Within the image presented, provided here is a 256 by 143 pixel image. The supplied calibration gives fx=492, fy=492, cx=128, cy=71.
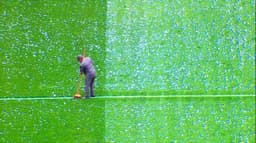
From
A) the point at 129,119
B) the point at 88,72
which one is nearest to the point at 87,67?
the point at 88,72

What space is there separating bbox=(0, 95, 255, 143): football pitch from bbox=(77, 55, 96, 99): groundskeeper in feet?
0.10

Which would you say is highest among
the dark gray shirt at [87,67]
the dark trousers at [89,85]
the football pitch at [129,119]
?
the dark gray shirt at [87,67]

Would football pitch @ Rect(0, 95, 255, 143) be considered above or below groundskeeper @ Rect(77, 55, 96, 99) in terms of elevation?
below

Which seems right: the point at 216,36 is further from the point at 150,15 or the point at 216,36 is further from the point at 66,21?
the point at 66,21

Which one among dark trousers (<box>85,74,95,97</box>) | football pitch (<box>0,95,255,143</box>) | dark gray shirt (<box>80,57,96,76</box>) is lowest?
football pitch (<box>0,95,255,143</box>)

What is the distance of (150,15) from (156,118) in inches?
12.9

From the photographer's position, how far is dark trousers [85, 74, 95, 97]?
1.52 metres

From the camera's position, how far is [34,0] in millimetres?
1556

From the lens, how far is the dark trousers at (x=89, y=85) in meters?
1.52

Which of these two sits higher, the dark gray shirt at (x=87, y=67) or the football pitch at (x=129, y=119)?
the dark gray shirt at (x=87, y=67)

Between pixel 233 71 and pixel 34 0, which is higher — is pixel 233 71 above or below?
below

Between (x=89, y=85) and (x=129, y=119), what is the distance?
0.16m

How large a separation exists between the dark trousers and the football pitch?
0.03m

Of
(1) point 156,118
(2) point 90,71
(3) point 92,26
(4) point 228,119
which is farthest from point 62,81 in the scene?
(4) point 228,119
